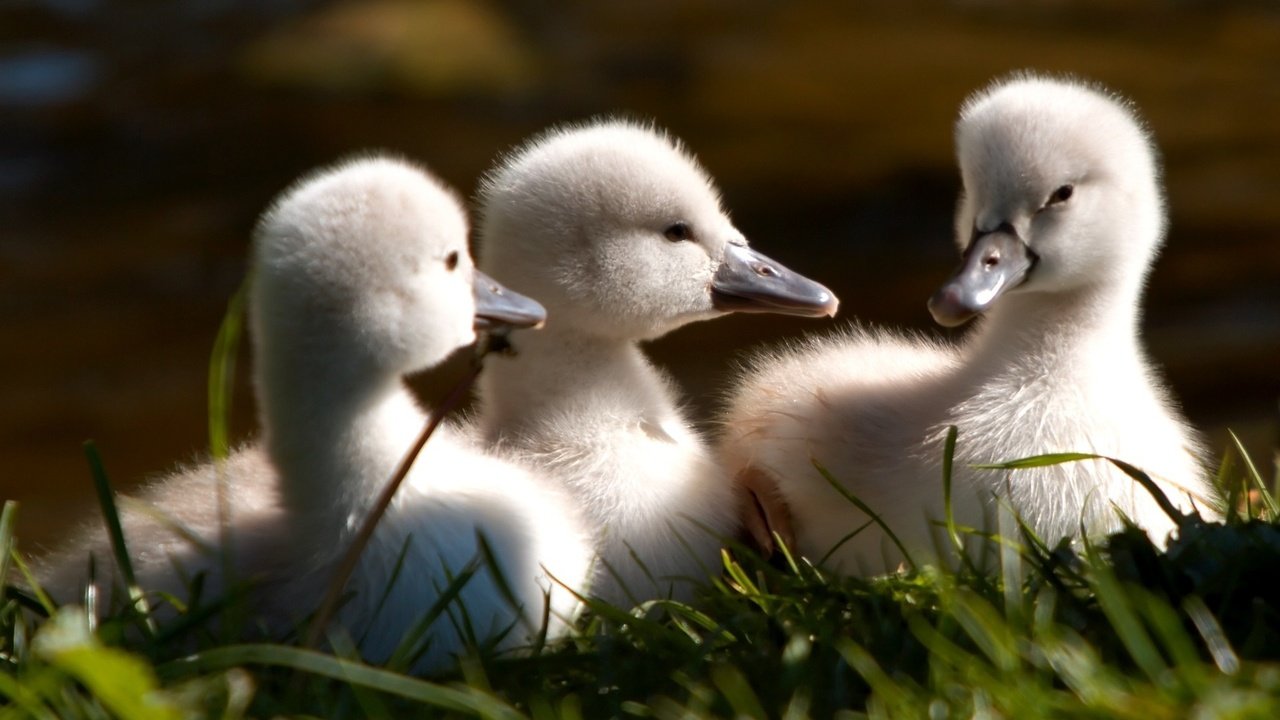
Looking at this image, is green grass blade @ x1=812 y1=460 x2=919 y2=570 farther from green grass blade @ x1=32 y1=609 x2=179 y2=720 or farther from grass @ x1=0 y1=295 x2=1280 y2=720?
green grass blade @ x1=32 y1=609 x2=179 y2=720

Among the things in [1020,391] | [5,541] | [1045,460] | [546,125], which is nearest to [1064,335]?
[1020,391]

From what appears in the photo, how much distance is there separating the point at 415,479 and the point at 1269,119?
9.51 meters

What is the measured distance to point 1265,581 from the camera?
9.43ft

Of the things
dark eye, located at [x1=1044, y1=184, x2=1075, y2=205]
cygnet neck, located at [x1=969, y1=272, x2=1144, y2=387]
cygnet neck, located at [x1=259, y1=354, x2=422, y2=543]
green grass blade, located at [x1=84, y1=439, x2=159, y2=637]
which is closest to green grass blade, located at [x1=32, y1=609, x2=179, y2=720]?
green grass blade, located at [x1=84, y1=439, x2=159, y2=637]

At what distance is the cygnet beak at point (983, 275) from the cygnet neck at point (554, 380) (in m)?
0.73

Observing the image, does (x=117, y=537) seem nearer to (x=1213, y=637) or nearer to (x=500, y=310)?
(x=500, y=310)

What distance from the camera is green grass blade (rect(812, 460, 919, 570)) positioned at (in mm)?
3266

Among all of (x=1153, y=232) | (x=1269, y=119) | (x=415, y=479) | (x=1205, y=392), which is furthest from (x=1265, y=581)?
(x=1269, y=119)

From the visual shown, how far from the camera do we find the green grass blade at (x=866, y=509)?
10.7 ft

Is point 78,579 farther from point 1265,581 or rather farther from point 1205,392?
point 1205,392

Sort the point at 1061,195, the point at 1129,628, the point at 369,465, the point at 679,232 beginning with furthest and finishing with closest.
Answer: the point at 679,232, the point at 1061,195, the point at 369,465, the point at 1129,628

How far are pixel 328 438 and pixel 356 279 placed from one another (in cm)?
30

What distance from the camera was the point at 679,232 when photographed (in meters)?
4.00

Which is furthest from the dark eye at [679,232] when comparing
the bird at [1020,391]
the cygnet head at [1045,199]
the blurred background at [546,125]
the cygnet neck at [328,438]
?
the blurred background at [546,125]
